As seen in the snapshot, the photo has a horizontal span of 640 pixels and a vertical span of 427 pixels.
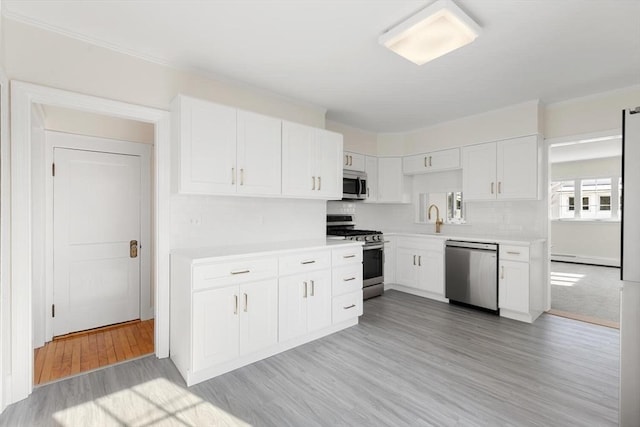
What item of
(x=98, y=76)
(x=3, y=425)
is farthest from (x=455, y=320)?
(x=98, y=76)

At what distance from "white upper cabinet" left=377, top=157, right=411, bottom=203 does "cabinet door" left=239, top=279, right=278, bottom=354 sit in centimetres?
301

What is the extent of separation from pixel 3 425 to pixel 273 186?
2.50m

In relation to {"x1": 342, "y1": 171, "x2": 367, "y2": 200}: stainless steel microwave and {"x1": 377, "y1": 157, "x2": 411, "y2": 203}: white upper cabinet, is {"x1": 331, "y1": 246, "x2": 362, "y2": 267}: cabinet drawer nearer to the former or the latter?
{"x1": 342, "y1": 171, "x2": 367, "y2": 200}: stainless steel microwave

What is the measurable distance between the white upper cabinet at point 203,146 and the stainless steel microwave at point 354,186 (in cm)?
211

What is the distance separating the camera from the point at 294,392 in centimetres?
224

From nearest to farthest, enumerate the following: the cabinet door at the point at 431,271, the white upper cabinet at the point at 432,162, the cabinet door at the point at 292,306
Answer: the cabinet door at the point at 292,306
the cabinet door at the point at 431,271
the white upper cabinet at the point at 432,162

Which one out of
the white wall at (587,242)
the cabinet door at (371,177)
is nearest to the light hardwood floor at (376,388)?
the cabinet door at (371,177)

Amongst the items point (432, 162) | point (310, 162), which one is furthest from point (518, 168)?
point (310, 162)

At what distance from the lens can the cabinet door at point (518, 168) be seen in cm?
378

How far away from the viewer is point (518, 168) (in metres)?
3.91

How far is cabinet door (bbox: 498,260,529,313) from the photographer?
3576 millimetres

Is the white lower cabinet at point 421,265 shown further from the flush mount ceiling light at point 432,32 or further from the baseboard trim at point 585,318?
the flush mount ceiling light at point 432,32

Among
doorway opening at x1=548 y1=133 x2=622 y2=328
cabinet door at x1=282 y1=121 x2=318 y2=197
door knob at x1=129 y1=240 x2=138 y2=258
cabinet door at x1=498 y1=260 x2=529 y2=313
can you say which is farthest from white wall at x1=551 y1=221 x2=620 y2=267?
door knob at x1=129 y1=240 x2=138 y2=258

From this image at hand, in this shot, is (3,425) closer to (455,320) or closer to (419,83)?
(455,320)
